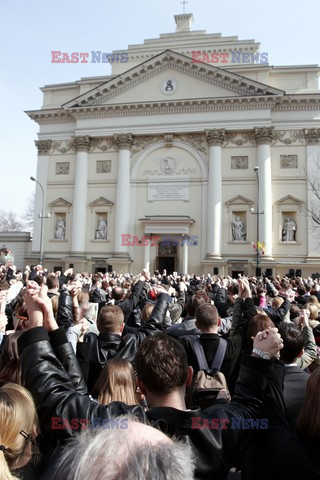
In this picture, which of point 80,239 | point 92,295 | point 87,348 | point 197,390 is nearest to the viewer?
point 197,390

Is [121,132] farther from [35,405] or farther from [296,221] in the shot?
[35,405]

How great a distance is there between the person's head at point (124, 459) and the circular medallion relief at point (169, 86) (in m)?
33.4

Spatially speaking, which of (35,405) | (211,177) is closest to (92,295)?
(35,405)

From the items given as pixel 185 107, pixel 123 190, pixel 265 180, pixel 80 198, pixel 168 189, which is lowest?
pixel 80 198

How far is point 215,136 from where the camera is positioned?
30562mm

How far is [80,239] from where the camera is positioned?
32.1m

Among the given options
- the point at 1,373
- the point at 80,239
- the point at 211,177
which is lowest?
the point at 1,373

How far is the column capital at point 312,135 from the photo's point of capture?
2973cm

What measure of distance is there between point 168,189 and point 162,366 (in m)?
30.1

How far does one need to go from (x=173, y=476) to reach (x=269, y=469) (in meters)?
1.28

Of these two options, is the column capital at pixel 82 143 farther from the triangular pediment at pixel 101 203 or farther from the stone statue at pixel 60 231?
the stone statue at pixel 60 231

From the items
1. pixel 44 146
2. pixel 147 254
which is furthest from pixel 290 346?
pixel 44 146

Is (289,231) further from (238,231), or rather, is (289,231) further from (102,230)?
(102,230)

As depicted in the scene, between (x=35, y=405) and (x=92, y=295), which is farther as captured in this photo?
(x=92, y=295)
